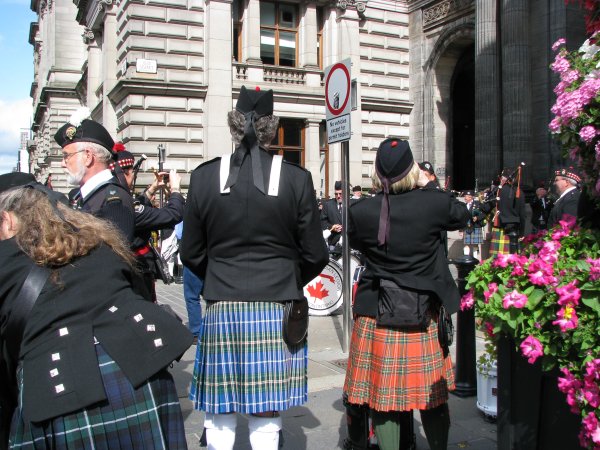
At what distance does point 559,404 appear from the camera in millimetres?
2725

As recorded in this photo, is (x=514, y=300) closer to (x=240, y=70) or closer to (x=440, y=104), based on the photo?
(x=240, y=70)

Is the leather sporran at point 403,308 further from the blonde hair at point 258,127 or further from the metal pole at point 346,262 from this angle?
the metal pole at point 346,262

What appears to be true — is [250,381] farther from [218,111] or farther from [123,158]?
[218,111]

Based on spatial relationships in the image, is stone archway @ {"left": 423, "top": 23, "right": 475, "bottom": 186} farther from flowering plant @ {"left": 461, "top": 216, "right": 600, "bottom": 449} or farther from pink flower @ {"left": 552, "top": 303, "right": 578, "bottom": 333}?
pink flower @ {"left": 552, "top": 303, "right": 578, "bottom": 333}

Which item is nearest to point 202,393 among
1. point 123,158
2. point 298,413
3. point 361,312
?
point 361,312

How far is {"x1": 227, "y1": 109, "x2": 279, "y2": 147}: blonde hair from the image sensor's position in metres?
3.34

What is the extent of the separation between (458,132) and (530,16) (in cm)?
716

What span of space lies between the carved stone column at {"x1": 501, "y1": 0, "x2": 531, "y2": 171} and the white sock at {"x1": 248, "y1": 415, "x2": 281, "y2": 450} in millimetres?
15143

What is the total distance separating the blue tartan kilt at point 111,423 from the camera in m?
2.00

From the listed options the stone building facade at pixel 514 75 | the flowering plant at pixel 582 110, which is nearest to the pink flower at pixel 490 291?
the flowering plant at pixel 582 110

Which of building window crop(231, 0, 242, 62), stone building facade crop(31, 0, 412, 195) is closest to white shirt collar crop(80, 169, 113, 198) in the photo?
stone building facade crop(31, 0, 412, 195)

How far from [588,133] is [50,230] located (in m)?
2.03

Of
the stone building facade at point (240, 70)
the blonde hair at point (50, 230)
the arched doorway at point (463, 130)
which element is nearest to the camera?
the blonde hair at point (50, 230)

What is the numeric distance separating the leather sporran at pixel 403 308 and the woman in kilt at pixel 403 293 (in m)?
0.01
